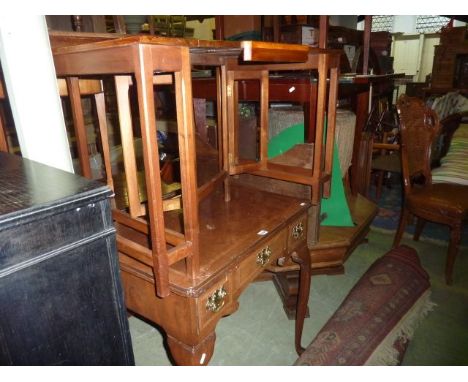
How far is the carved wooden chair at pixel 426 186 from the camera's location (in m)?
2.44

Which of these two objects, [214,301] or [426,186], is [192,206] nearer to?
[214,301]

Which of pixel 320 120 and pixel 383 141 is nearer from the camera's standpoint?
pixel 320 120

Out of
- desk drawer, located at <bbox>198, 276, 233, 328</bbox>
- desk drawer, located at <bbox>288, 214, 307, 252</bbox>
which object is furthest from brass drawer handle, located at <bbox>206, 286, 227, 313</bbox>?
desk drawer, located at <bbox>288, 214, 307, 252</bbox>

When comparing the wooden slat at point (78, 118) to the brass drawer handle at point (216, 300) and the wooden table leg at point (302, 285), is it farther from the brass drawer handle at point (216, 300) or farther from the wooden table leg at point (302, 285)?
the wooden table leg at point (302, 285)

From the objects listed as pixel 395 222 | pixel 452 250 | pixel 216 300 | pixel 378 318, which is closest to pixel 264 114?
pixel 216 300

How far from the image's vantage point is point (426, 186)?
2773 mm

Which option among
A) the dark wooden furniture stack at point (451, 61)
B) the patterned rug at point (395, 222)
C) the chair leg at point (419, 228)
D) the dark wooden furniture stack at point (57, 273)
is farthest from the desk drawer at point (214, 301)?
the dark wooden furniture stack at point (451, 61)

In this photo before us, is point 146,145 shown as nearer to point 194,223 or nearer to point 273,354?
point 194,223

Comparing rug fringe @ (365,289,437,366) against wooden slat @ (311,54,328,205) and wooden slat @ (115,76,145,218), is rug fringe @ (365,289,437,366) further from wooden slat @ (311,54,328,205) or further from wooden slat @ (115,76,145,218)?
wooden slat @ (115,76,145,218)

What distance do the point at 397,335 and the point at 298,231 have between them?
0.67 meters

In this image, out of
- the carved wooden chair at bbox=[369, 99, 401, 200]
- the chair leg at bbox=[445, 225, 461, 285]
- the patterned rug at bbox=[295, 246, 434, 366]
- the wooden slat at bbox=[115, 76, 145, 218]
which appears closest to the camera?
the wooden slat at bbox=[115, 76, 145, 218]

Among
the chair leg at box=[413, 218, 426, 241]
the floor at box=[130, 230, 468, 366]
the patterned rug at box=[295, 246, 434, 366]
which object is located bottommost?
the floor at box=[130, 230, 468, 366]

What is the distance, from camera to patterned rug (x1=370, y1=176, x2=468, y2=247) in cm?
312

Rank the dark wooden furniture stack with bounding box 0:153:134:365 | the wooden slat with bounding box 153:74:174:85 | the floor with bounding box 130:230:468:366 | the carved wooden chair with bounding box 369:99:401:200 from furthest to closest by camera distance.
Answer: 1. the carved wooden chair with bounding box 369:99:401:200
2. the floor with bounding box 130:230:468:366
3. the wooden slat with bounding box 153:74:174:85
4. the dark wooden furniture stack with bounding box 0:153:134:365
